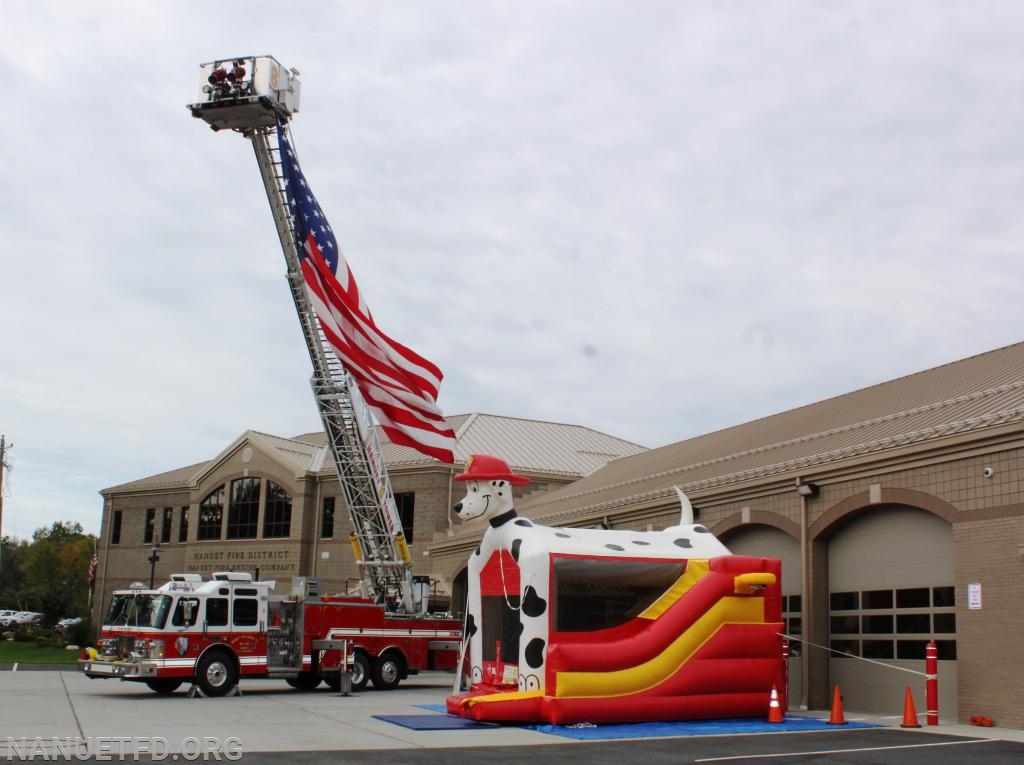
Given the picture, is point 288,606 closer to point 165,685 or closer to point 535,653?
point 165,685

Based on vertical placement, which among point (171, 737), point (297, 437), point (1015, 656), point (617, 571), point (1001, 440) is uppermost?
point (297, 437)

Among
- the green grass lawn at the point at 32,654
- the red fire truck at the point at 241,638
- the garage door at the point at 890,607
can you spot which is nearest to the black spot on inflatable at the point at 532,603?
the garage door at the point at 890,607

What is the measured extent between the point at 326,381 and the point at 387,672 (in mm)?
7138

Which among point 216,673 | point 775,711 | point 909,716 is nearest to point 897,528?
Answer: point 909,716

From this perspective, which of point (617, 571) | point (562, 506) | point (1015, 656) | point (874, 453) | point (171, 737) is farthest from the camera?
point (562, 506)

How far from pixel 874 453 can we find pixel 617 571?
17.4ft

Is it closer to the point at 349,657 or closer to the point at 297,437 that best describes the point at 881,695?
the point at 349,657

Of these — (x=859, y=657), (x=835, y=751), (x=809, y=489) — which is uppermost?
(x=809, y=489)

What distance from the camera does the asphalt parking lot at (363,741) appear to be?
1256 centimetres

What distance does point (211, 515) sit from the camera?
52.8m

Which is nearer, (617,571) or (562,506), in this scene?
(617,571)

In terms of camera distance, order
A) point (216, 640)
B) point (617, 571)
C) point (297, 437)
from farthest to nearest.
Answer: point (297, 437)
point (216, 640)
point (617, 571)

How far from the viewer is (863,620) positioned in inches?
788

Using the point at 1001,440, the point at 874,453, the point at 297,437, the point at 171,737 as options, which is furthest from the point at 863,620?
the point at 297,437
